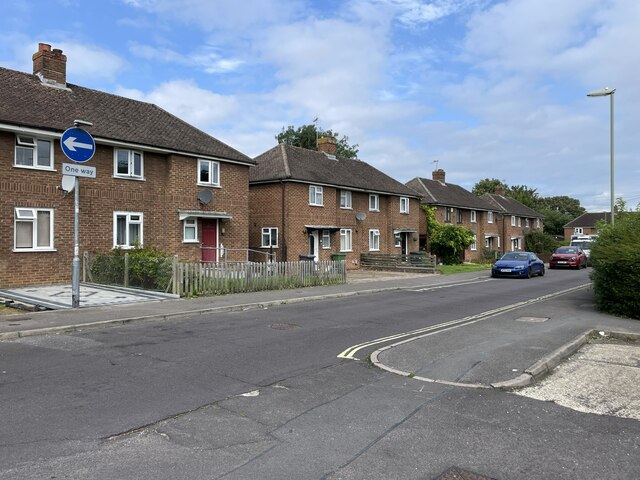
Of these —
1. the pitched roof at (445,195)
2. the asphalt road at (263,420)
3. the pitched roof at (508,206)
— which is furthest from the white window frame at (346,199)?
the pitched roof at (508,206)

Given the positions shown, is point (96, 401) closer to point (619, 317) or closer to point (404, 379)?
point (404, 379)

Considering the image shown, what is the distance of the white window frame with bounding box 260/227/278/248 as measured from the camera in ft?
94.3

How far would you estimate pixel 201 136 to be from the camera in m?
24.5

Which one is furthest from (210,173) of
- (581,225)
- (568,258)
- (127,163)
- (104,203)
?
(581,225)

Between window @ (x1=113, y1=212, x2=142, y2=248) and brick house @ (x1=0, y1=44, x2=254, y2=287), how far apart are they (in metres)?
0.04

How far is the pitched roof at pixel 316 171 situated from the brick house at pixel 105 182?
3849 millimetres

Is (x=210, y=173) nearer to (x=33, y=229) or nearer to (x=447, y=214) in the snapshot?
(x=33, y=229)

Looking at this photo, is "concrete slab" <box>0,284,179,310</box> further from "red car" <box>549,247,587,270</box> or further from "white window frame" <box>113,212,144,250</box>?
"red car" <box>549,247,587,270</box>

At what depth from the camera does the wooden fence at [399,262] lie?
99.5 ft

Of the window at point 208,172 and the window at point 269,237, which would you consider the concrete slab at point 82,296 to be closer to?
the window at point 208,172

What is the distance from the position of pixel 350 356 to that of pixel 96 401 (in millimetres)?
3889

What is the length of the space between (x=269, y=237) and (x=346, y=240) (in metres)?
5.92

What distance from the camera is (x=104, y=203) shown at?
19266mm

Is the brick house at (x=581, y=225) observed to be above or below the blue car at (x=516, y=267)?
above
